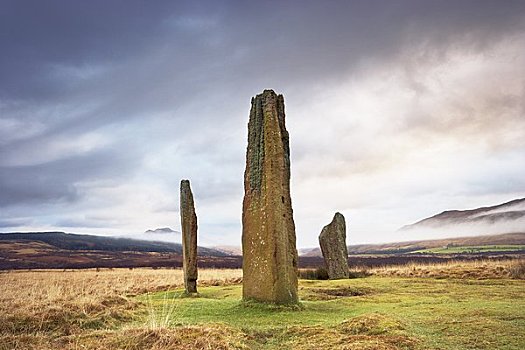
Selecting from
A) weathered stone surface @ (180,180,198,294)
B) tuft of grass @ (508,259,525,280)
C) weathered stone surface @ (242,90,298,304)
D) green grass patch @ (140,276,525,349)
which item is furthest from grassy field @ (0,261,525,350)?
A: tuft of grass @ (508,259,525,280)

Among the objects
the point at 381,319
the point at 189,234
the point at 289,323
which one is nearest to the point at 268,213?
the point at 289,323

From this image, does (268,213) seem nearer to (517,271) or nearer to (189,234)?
(189,234)

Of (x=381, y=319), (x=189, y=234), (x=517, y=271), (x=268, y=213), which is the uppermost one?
(x=268, y=213)

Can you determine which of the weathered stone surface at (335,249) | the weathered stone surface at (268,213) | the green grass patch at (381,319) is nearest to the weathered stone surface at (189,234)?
the green grass patch at (381,319)

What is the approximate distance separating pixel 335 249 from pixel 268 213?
14953 millimetres

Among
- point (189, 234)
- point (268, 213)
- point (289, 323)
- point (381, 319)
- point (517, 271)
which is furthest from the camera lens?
point (517, 271)

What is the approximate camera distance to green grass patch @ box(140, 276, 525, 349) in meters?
8.26

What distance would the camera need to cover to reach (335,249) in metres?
27.4

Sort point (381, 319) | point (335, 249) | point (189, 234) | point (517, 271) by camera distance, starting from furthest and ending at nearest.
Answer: point (335, 249) < point (517, 271) < point (189, 234) < point (381, 319)

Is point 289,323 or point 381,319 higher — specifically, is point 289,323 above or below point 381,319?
below

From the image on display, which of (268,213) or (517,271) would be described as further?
(517,271)

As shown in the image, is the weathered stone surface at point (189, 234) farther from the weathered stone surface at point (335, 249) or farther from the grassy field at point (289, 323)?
the weathered stone surface at point (335, 249)

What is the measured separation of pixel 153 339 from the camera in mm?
7898

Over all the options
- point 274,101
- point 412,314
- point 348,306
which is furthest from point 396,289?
point 274,101
